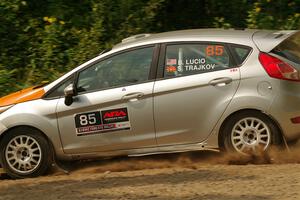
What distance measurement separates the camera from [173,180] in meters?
6.92

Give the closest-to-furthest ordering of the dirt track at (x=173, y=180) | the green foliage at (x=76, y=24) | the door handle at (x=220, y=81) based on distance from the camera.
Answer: the dirt track at (x=173, y=180) → the door handle at (x=220, y=81) → the green foliage at (x=76, y=24)

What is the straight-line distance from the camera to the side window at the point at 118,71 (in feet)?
25.7

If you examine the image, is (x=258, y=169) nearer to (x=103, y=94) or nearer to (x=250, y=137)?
(x=250, y=137)

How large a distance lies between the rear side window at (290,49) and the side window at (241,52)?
0.29 metres

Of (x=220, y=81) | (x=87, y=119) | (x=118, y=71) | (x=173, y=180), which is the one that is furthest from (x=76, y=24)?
(x=173, y=180)

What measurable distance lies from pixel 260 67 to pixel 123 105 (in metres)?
1.63

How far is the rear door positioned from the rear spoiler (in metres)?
0.38

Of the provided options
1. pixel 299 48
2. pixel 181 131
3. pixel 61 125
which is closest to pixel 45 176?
pixel 61 125

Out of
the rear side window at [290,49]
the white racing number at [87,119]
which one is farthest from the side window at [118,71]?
the rear side window at [290,49]

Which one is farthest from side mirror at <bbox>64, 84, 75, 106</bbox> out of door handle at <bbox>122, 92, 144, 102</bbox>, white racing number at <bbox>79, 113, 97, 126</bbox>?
door handle at <bbox>122, 92, 144, 102</bbox>

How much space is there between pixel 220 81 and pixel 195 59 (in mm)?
416

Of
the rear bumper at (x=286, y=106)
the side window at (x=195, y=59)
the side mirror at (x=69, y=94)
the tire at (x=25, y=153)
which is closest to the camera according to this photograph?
the rear bumper at (x=286, y=106)

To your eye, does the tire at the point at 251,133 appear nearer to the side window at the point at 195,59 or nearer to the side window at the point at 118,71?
the side window at the point at 195,59

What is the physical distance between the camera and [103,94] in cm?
781
